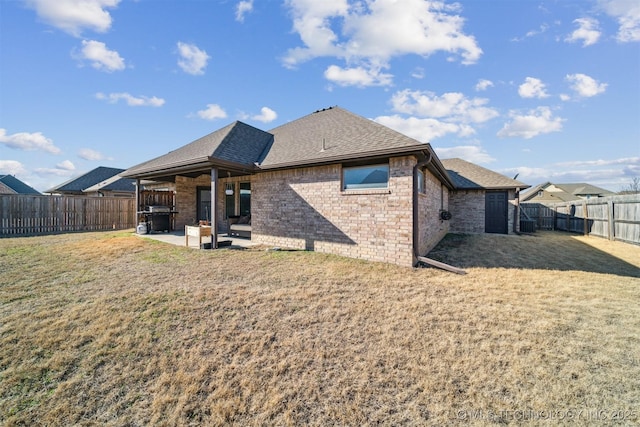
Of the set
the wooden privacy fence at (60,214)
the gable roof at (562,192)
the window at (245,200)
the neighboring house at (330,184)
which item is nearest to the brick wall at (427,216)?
the neighboring house at (330,184)

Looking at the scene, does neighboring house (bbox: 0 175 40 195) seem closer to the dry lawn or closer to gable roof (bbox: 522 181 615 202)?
the dry lawn

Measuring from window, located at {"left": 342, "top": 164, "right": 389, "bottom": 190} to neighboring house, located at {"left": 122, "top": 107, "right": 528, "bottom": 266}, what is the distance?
0.09ft

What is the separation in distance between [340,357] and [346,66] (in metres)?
11.6

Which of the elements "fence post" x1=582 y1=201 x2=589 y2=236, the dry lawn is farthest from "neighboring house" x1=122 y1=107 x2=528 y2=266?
"fence post" x1=582 y1=201 x2=589 y2=236

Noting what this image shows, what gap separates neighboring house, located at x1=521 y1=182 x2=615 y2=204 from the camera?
124 ft

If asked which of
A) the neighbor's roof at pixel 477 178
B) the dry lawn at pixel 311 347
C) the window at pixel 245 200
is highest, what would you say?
the neighbor's roof at pixel 477 178

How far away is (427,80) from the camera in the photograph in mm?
11320

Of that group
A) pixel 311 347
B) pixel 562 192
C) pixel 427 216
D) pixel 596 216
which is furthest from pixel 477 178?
pixel 562 192

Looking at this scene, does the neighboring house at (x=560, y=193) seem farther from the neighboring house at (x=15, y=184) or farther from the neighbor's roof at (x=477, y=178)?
the neighboring house at (x=15, y=184)

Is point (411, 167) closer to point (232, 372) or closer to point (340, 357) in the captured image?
point (340, 357)

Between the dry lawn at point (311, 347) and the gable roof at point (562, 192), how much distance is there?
42051 millimetres

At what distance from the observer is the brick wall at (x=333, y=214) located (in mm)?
6473

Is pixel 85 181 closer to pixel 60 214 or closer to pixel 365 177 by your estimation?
pixel 60 214

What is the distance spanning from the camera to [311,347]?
3.26 m
